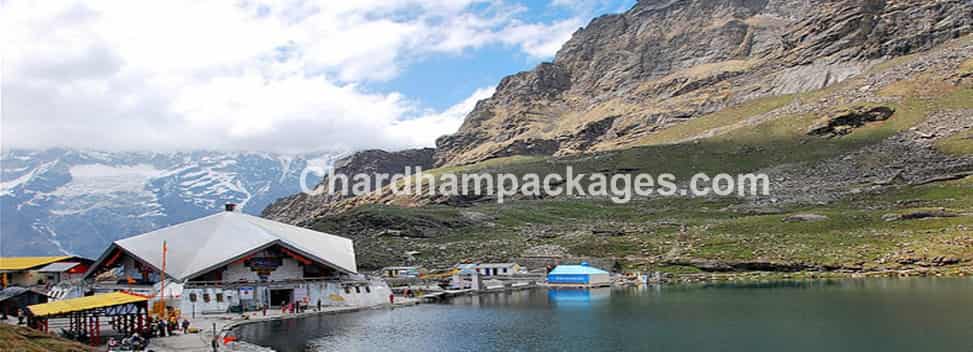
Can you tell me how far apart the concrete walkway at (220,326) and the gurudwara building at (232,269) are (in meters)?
1.80

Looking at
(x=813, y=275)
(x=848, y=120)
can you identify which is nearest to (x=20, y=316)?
(x=813, y=275)

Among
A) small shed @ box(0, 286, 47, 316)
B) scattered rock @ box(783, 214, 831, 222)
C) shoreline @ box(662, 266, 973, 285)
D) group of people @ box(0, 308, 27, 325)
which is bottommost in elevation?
shoreline @ box(662, 266, 973, 285)

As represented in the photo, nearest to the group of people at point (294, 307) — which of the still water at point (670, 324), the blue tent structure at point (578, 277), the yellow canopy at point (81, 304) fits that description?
the still water at point (670, 324)

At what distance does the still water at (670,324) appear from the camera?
4003 centimetres

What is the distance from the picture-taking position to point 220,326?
47875 mm

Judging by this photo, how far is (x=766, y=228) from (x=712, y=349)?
79.1 metres

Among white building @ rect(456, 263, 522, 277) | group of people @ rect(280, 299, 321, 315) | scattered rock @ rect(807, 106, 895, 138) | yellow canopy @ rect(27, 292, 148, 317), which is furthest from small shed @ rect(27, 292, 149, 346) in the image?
scattered rock @ rect(807, 106, 895, 138)

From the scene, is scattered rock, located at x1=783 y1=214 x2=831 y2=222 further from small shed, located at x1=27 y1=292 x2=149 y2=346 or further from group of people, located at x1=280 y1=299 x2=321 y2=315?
small shed, located at x1=27 y1=292 x2=149 y2=346

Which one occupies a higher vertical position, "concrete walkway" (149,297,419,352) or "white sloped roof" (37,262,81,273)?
"white sloped roof" (37,262,81,273)

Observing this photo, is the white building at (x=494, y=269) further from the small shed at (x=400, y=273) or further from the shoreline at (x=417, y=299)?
the shoreline at (x=417, y=299)

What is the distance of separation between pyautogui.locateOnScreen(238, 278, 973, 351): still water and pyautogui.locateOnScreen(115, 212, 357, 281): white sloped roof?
8.59 meters

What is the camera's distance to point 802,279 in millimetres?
82750

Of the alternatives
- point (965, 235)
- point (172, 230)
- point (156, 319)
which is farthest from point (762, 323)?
point (965, 235)

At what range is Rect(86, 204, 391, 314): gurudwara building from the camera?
56.4 metres
